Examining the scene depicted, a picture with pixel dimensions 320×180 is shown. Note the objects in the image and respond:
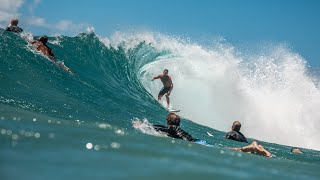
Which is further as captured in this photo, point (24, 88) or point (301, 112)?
point (301, 112)

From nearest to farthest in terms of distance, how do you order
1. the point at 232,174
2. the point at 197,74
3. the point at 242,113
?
1. the point at 232,174
2. the point at 242,113
3. the point at 197,74

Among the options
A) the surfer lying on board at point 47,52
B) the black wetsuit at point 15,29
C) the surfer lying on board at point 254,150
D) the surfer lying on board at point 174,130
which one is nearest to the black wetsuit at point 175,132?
the surfer lying on board at point 174,130

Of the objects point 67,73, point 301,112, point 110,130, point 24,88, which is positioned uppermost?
point 301,112

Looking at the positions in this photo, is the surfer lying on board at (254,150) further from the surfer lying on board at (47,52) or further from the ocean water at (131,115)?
the surfer lying on board at (47,52)

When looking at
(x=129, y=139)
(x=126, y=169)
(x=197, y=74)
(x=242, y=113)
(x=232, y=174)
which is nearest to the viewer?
(x=126, y=169)

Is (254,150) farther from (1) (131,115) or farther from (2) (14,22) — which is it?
(2) (14,22)

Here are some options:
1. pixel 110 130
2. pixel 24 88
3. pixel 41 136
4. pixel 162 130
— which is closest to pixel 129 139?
pixel 110 130

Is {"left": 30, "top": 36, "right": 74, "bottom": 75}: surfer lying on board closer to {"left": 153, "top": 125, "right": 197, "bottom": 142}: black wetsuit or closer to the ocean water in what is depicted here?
the ocean water

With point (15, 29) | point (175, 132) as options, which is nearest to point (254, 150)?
point (175, 132)

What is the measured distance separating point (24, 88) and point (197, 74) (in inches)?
652

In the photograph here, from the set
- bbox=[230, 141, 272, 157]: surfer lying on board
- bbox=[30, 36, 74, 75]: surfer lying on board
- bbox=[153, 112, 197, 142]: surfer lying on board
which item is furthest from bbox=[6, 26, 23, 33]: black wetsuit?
bbox=[230, 141, 272, 157]: surfer lying on board

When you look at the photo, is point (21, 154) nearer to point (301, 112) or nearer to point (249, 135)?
point (249, 135)

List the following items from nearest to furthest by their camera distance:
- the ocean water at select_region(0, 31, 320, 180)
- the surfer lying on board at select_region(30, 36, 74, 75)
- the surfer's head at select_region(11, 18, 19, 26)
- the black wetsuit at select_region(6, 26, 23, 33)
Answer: the ocean water at select_region(0, 31, 320, 180) < the surfer lying on board at select_region(30, 36, 74, 75) < the black wetsuit at select_region(6, 26, 23, 33) < the surfer's head at select_region(11, 18, 19, 26)

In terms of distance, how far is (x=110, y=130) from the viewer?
8.23m
